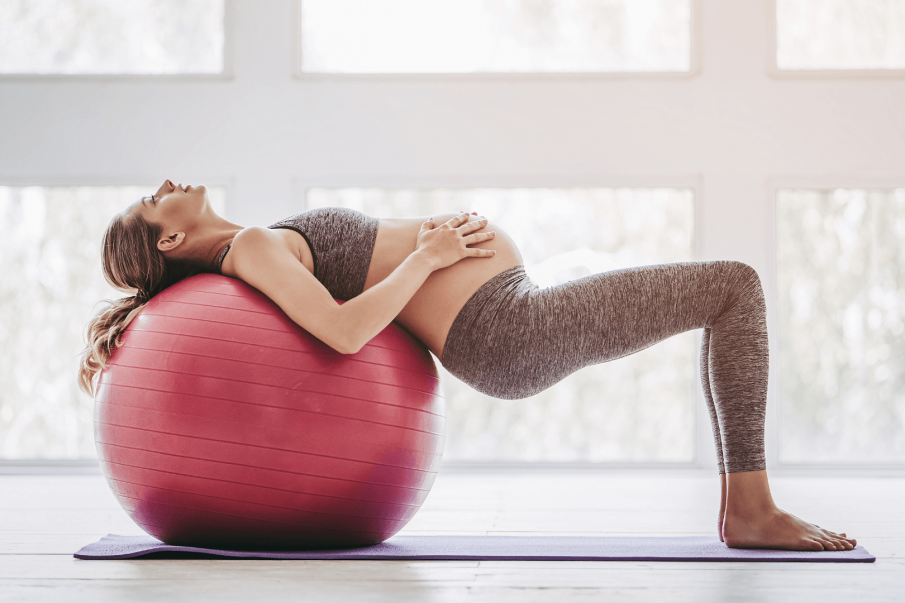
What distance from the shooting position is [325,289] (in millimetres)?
1502

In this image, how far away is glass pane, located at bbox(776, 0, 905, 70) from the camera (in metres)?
3.58

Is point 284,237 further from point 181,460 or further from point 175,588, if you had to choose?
point 175,588

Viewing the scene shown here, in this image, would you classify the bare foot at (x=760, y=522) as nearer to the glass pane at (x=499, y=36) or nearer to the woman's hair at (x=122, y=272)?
the woman's hair at (x=122, y=272)

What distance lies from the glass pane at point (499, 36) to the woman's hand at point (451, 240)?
2.13 metres

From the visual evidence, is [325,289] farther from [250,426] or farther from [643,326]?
[643,326]

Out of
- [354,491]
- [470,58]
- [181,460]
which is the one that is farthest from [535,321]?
[470,58]

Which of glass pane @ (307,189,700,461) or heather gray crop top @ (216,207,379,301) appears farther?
glass pane @ (307,189,700,461)

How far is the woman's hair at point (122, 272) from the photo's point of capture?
1.62 meters

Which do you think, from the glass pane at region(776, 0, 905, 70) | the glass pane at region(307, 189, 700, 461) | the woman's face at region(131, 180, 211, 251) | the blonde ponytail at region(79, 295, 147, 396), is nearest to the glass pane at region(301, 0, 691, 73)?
the glass pane at region(776, 0, 905, 70)

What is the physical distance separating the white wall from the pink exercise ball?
2.10m

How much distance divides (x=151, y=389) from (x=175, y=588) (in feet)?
1.26

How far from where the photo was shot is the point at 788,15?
359 centimetres

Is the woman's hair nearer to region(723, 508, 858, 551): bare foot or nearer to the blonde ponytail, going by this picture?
the blonde ponytail

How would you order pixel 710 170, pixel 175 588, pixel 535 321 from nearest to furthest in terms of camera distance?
pixel 175 588
pixel 535 321
pixel 710 170
